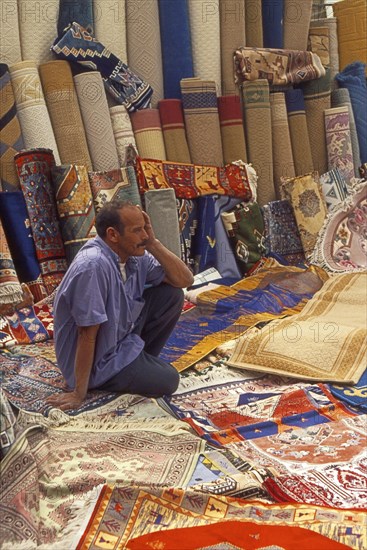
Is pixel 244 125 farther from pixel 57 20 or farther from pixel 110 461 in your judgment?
pixel 110 461

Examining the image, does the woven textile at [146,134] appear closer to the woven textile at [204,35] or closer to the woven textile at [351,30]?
the woven textile at [204,35]

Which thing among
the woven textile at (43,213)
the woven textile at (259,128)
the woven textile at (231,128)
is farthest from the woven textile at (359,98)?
the woven textile at (43,213)

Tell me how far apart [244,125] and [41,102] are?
1.56m

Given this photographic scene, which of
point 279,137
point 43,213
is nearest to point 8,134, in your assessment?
point 43,213

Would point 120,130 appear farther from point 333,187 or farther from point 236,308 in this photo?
point 333,187

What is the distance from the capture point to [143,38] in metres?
5.12

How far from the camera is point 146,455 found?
231cm

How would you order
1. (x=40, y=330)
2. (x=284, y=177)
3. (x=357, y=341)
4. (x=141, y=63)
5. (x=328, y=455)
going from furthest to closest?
1. (x=284, y=177)
2. (x=141, y=63)
3. (x=40, y=330)
4. (x=357, y=341)
5. (x=328, y=455)

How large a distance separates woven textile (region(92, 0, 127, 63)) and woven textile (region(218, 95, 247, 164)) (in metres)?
0.78

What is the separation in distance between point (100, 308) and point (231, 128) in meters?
2.89

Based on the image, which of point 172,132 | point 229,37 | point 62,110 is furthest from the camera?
point 229,37

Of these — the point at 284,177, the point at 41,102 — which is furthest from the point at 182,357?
the point at 284,177

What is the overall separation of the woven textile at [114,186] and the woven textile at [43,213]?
30 centimetres

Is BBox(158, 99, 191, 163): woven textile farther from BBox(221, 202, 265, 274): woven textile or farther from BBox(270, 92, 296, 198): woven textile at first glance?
BBox(270, 92, 296, 198): woven textile
